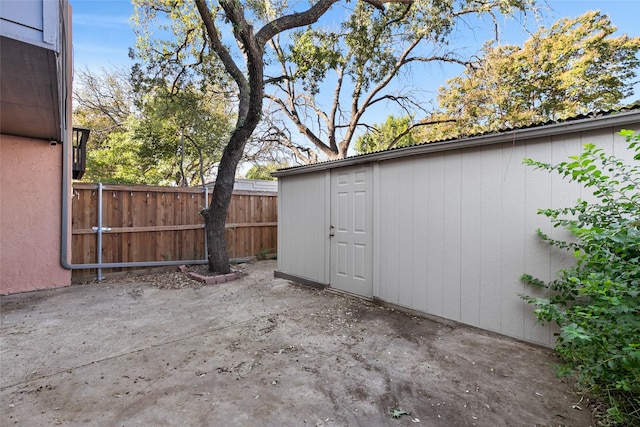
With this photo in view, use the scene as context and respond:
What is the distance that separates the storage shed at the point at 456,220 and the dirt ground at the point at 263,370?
351mm

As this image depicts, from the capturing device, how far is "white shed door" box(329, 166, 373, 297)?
4383 millimetres

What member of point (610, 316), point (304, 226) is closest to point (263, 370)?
point (610, 316)

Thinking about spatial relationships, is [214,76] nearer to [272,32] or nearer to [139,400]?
[272,32]

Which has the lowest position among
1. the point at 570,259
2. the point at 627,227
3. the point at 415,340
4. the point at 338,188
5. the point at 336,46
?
the point at 415,340

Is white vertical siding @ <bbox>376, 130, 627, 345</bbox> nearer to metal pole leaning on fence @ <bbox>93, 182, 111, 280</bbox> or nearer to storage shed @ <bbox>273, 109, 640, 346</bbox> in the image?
storage shed @ <bbox>273, 109, 640, 346</bbox>

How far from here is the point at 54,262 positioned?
474cm

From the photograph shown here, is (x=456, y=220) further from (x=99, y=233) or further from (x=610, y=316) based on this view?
(x=99, y=233)

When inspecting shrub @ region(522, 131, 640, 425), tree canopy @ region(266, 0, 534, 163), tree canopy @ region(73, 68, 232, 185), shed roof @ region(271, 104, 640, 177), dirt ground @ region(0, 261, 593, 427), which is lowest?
dirt ground @ region(0, 261, 593, 427)

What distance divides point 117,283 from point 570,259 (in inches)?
249

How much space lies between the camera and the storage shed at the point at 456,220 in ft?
9.18

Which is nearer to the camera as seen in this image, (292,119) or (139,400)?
(139,400)

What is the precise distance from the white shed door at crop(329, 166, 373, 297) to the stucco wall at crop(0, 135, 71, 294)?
4.42 m

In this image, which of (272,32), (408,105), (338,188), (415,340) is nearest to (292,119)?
(408,105)

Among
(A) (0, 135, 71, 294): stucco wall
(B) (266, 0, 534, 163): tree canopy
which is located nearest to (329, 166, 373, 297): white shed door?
(B) (266, 0, 534, 163): tree canopy
